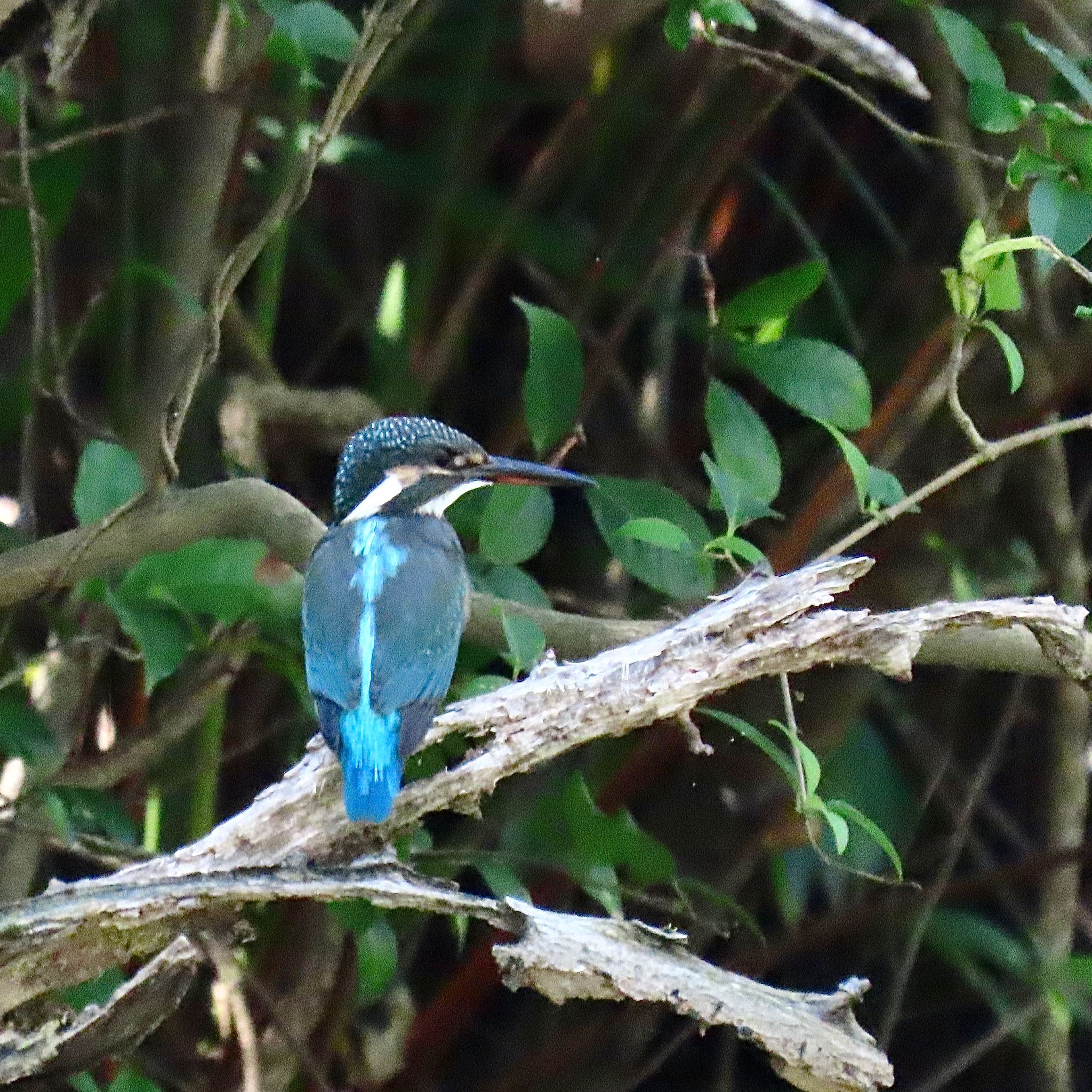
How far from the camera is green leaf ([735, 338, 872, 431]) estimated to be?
6.57ft

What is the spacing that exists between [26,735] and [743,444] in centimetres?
91

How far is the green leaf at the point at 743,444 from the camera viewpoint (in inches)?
79.9

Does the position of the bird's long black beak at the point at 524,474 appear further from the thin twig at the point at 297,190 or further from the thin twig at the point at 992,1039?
the thin twig at the point at 992,1039

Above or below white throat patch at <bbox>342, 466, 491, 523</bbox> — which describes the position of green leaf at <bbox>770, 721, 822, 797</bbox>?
above

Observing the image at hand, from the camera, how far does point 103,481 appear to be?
2125 millimetres

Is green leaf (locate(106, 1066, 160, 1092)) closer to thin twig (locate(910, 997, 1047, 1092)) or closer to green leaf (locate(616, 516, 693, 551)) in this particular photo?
green leaf (locate(616, 516, 693, 551))

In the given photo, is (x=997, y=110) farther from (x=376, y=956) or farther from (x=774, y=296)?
(x=376, y=956)

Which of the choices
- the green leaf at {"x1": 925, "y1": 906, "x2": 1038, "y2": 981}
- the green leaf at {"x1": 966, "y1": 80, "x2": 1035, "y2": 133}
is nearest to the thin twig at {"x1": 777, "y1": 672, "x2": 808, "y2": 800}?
the green leaf at {"x1": 966, "y1": 80, "x2": 1035, "y2": 133}

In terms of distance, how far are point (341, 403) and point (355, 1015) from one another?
99 centimetres

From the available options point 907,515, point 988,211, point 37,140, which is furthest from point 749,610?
point 37,140

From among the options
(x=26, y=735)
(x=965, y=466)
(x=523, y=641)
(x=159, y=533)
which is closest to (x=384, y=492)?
(x=159, y=533)

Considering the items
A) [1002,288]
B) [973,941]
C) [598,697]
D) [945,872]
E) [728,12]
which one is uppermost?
[728,12]

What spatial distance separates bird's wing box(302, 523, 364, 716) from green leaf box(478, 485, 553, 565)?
6.5 inches

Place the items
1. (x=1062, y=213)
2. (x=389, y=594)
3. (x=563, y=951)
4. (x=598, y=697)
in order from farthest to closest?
(x=389, y=594), (x=1062, y=213), (x=598, y=697), (x=563, y=951)
